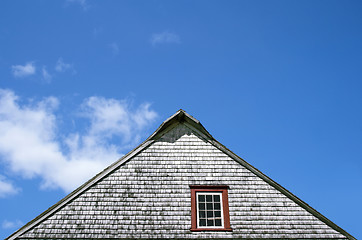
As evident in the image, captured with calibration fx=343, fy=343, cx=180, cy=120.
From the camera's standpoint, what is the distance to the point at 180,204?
11109 mm

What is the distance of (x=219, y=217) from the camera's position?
10.9 metres

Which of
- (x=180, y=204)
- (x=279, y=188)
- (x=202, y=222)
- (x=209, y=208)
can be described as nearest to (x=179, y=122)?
(x=180, y=204)

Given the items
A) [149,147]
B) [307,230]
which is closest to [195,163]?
[149,147]

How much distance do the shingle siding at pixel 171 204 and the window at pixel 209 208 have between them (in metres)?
0.17

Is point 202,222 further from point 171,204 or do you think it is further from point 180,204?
point 171,204

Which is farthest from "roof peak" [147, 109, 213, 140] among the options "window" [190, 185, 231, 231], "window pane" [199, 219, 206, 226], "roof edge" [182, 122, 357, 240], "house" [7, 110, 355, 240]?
"window pane" [199, 219, 206, 226]

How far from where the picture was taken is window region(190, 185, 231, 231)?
10.7 meters

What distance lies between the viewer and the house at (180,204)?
34.5 feet

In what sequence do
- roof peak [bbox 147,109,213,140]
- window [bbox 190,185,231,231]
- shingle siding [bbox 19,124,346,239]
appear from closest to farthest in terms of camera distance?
shingle siding [bbox 19,124,346,239] → window [bbox 190,185,231,231] → roof peak [bbox 147,109,213,140]

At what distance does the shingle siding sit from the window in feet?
0.55

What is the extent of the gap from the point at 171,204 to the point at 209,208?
4.10 ft

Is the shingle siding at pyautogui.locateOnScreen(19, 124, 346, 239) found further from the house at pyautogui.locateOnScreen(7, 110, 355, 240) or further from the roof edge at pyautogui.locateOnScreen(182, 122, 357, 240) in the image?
the roof edge at pyautogui.locateOnScreen(182, 122, 357, 240)

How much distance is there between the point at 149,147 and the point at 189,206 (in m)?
2.66

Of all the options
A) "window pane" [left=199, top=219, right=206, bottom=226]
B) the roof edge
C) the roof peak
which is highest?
the roof peak
